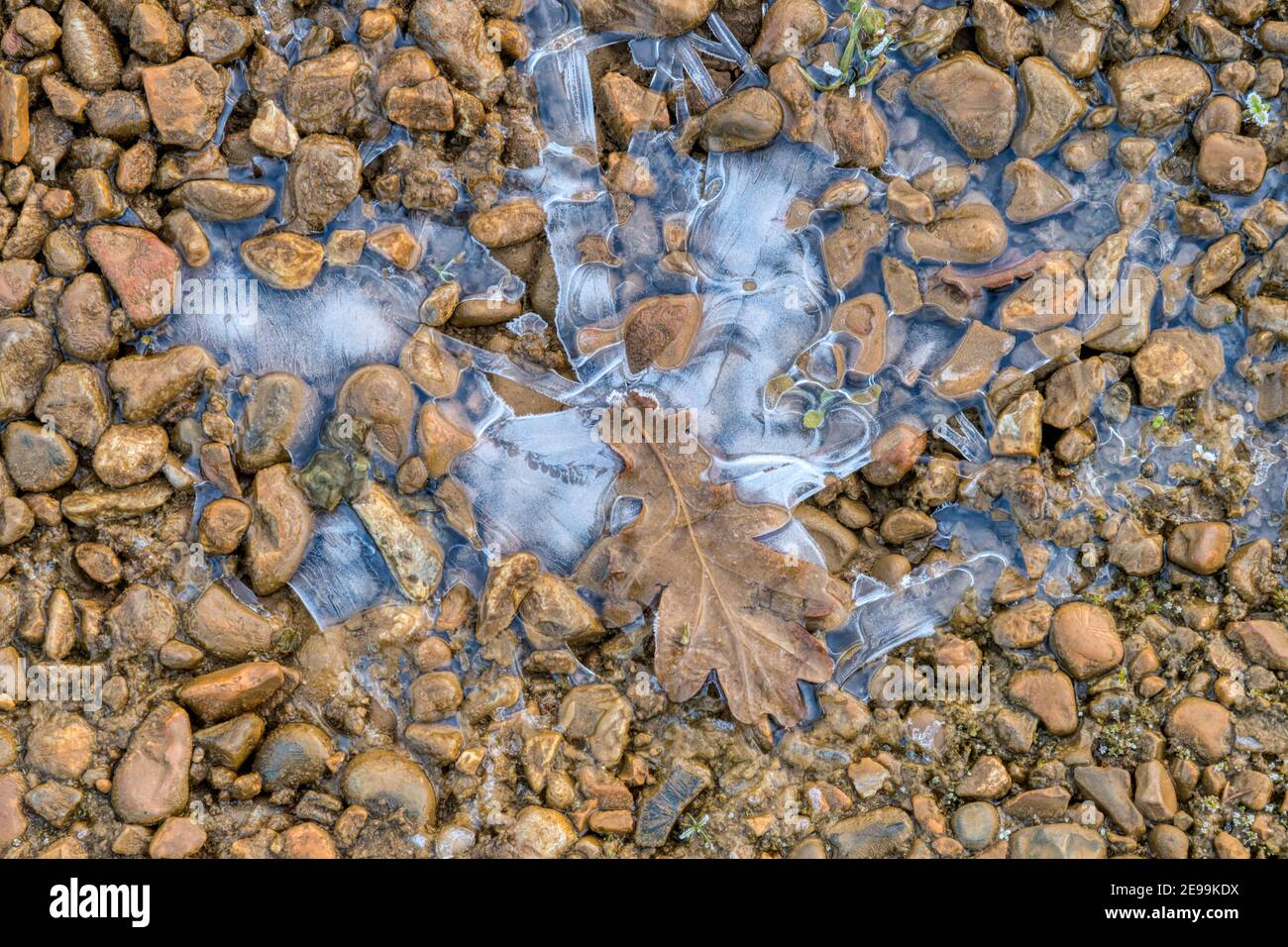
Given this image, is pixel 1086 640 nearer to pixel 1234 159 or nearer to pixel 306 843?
pixel 1234 159

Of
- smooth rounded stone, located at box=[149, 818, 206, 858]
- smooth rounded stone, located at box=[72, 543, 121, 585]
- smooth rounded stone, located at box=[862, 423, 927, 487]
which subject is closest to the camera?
smooth rounded stone, located at box=[149, 818, 206, 858]

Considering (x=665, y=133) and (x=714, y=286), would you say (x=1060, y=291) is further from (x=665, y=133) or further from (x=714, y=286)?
(x=665, y=133)

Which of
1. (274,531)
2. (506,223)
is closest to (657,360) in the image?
(506,223)

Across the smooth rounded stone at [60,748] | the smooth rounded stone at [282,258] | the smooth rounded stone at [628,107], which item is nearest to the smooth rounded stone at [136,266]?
the smooth rounded stone at [282,258]

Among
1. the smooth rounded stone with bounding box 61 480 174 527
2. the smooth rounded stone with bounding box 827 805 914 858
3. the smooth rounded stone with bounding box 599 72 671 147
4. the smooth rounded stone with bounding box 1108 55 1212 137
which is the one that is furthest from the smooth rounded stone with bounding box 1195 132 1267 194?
the smooth rounded stone with bounding box 61 480 174 527

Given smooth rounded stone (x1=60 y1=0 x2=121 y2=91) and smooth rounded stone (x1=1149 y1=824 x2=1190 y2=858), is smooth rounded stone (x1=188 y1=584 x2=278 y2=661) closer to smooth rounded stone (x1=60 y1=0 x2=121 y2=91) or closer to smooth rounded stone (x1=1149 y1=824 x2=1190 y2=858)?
smooth rounded stone (x1=60 y1=0 x2=121 y2=91)

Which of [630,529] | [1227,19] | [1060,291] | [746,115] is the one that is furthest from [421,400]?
[1227,19]

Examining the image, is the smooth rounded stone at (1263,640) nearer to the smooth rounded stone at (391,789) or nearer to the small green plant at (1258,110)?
the small green plant at (1258,110)
